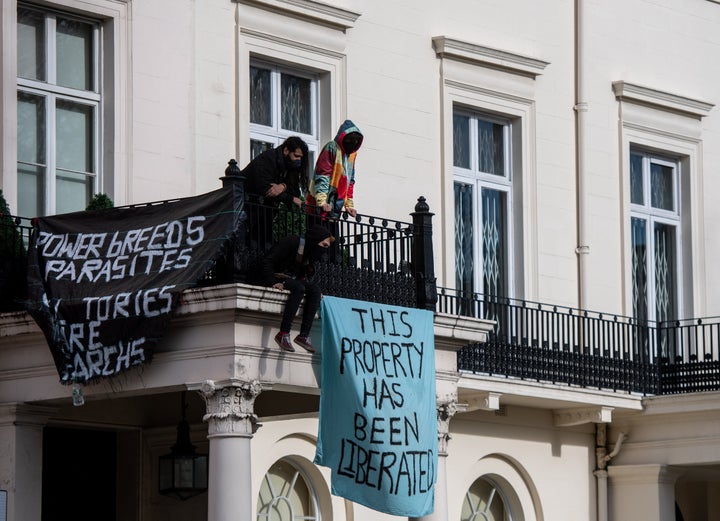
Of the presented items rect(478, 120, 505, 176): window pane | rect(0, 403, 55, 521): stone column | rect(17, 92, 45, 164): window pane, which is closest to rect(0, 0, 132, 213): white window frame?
rect(17, 92, 45, 164): window pane

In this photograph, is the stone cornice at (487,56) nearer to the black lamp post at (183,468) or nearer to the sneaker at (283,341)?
the black lamp post at (183,468)

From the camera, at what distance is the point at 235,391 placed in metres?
16.4

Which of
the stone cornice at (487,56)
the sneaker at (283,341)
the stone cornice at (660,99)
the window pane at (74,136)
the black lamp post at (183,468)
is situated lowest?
the black lamp post at (183,468)

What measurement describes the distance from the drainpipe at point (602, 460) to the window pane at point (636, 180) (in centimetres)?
320

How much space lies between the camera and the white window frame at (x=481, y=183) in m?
23.9

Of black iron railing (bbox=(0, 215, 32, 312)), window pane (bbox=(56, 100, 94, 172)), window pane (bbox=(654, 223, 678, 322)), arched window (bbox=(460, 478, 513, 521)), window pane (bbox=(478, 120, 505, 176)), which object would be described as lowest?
arched window (bbox=(460, 478, 513, 521))

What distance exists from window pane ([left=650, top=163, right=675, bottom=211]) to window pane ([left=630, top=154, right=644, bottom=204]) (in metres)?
0.22

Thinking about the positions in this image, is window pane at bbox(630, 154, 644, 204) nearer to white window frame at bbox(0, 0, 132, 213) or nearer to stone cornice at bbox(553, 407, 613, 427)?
stone cornice at bbox(553, 407, 613, 427)

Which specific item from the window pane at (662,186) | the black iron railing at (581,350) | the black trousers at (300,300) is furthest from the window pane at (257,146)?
the window pane at (662,186)

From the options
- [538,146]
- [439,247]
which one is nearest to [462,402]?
[439,247]

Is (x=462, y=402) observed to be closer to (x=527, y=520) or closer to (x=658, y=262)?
(x=527, y=520)

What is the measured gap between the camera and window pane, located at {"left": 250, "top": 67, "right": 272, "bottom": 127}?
70.6 ft

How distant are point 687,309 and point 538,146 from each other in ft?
11.7

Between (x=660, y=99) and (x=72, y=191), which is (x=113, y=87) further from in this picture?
(x=660, y=99)
